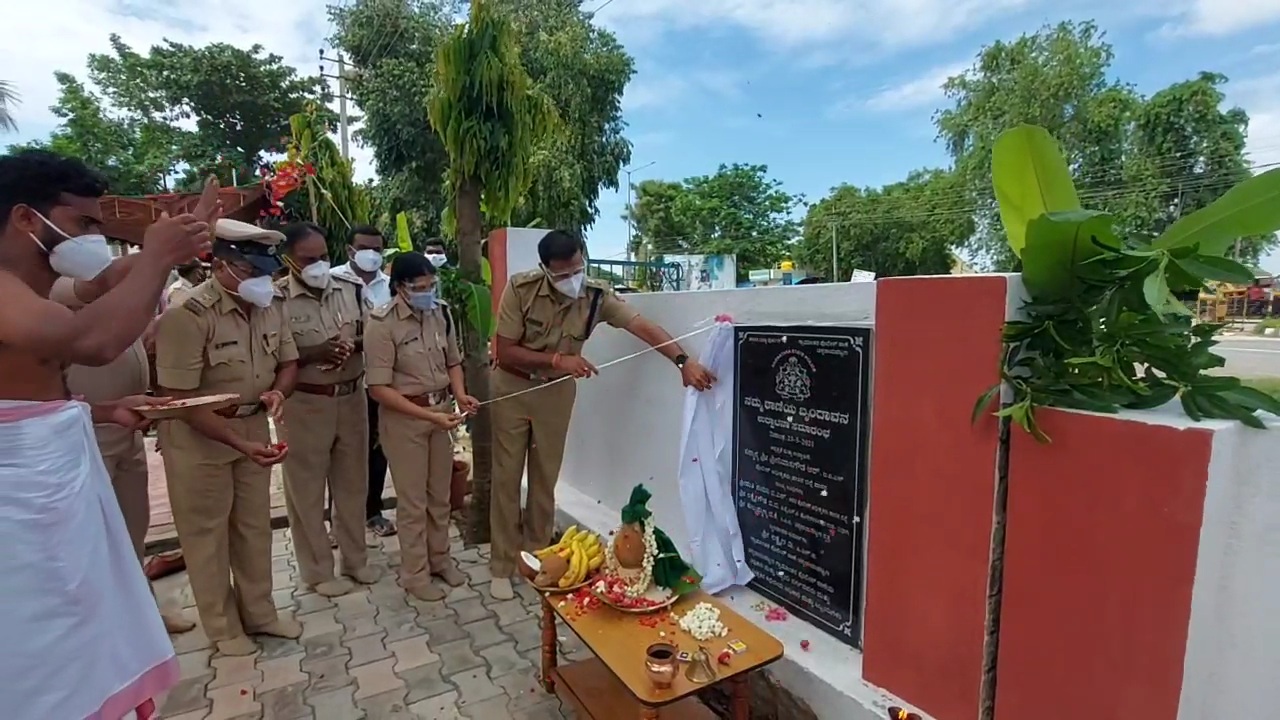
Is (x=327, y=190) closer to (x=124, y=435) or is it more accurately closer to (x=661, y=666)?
(x=124, y=435)

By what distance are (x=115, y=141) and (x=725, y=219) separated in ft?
84.5

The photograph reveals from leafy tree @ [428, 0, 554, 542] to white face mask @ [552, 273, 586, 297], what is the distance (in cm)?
112

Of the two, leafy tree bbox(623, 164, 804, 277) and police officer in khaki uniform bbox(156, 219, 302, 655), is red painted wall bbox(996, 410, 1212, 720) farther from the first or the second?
leafy tree bbox(623, 164, 804, 277)

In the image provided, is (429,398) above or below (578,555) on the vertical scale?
above

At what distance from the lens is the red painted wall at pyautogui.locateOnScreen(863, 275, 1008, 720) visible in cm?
181

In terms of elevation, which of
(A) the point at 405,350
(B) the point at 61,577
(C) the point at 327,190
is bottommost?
(B) the point at 61,577

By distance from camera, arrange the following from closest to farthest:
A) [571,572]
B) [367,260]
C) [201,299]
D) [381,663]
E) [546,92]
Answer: [571,572] → [201,299] → [381,663] → [367,260] → [546,92]

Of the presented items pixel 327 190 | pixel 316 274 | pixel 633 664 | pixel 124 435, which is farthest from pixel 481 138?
pixel 327 190

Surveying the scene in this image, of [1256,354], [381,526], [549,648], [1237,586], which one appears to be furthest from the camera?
[1256,354]

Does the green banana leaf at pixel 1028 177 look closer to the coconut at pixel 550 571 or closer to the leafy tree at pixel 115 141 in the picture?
the coconut at pixel 550 571

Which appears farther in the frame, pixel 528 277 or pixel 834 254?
pixel 834 254

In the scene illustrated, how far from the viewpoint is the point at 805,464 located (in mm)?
2527

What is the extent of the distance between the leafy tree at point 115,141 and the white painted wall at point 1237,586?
2725 cm

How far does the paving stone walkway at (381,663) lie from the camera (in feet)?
8.79
